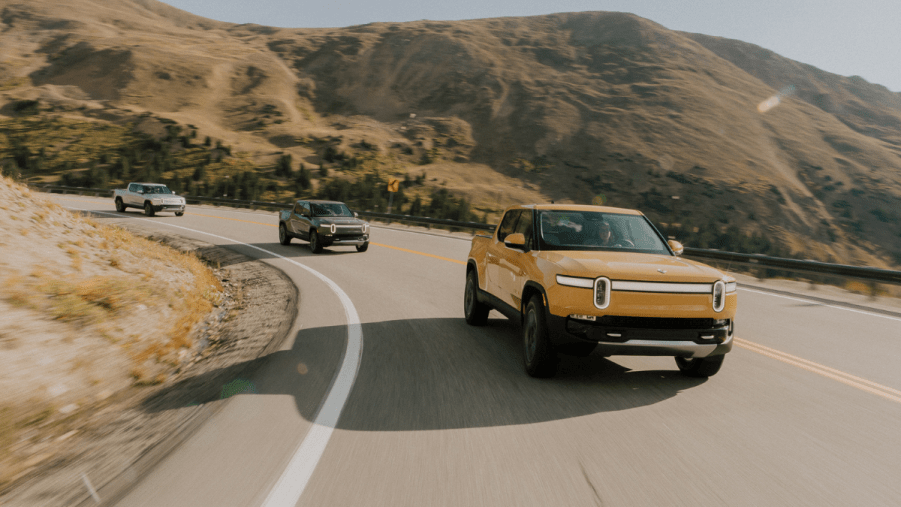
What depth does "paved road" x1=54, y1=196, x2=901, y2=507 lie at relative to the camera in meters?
3.31

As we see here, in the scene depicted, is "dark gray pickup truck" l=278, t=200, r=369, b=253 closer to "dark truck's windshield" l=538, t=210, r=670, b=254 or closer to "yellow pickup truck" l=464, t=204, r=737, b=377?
"dark truck's windshield" l=538, t=210, r=670, b=254

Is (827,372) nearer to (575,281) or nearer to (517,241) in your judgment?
(575,281)

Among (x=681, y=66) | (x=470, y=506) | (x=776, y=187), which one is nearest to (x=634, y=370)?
(x=470, y=506)

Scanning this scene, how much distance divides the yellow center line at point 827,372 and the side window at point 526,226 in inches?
118

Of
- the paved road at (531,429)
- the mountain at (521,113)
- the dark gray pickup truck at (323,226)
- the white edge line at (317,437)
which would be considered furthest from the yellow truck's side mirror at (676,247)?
the mountain at (521,113)

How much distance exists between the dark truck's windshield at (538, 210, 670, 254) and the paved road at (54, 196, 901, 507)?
1233 mm

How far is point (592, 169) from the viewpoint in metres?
96.1

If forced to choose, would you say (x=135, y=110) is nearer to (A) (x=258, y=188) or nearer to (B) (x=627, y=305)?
(A) (x=258, y=188)

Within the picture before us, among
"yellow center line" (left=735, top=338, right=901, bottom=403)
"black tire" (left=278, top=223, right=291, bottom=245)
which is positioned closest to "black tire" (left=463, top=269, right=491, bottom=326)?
"yellow center line" (left=735, top=338, right=901, bottom=403)

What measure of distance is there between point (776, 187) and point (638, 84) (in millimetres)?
43232

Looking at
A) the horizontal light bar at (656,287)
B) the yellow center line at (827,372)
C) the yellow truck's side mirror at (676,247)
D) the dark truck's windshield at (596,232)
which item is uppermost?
the dark truck's windshield at (596,232)

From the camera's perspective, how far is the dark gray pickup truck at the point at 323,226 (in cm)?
1795

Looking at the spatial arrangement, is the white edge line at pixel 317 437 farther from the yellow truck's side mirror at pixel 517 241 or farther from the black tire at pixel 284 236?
the black tire at pixel 284 236

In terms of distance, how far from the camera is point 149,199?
30.2 meters
